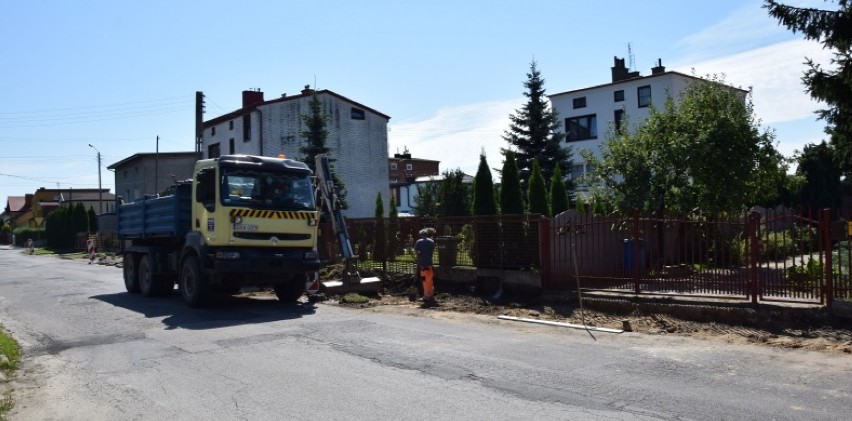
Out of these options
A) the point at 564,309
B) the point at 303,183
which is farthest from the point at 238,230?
the point at 564,309

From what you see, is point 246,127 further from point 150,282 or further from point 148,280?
point 150,282

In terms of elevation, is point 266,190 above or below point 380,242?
above

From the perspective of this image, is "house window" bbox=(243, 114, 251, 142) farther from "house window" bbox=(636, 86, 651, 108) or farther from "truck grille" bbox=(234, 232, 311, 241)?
"truck grille" bbox=(234, 232, 311, 241)

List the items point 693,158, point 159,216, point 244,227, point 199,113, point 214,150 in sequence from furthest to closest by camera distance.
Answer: point 214,150 → point 199,113 → point 693,158 → point 159,216 → point 244,227

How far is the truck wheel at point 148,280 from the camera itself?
53.3ft

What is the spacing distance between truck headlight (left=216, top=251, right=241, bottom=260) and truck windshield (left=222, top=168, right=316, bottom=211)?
962 millimetres

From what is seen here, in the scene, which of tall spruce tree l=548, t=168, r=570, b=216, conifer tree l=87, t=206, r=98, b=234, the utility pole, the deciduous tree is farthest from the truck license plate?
conifer tree l=87, t=206, r=98, b=234

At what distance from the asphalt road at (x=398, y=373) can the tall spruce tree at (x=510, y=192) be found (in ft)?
17.5

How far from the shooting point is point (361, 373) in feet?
25.5

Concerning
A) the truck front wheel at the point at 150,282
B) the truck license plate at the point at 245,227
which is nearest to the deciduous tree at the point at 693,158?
the truck license plate at the point at 245,227

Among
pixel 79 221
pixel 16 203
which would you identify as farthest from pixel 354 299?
pixel 16 203

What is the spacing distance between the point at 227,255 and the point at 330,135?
107 ft

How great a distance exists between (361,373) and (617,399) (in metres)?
2.95

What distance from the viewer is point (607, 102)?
44.7 metres
